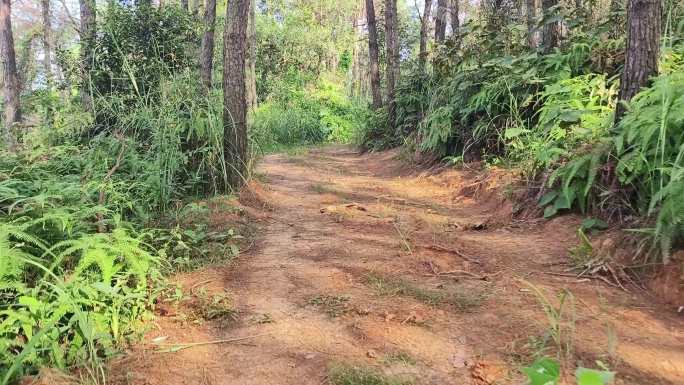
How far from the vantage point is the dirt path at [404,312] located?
211 centimetres

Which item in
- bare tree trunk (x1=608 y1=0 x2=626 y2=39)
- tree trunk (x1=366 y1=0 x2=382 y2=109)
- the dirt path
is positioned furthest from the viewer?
tree trunk (x1=366 y1=0 x2=382 y2=109)

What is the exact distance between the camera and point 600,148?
3.70 m

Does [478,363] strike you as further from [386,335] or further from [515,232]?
[515,232]

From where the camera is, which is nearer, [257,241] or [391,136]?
[257,241]

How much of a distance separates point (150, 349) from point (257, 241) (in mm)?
1711

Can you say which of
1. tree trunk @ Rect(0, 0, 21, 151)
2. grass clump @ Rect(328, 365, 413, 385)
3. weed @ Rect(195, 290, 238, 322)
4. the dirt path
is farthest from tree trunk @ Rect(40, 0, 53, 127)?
grass clump @ Rect(328, 365, 413, 385)

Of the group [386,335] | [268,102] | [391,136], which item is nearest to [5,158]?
[386,335]

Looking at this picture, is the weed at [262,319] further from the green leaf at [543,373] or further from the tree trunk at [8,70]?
the tree trunk at [8,70]

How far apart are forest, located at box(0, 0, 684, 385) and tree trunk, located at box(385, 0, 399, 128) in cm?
349

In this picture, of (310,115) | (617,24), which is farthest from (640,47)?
(310,115)

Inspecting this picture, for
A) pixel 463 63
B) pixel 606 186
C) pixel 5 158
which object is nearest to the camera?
pixel 606 186

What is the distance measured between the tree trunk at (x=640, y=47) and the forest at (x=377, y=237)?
0.02 meters

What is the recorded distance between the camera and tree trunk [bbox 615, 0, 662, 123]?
3.64m

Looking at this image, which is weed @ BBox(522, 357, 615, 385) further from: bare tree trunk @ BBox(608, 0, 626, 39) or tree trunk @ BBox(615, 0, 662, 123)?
bare tree trunk @ BBox(608, 0, 626, 39)
